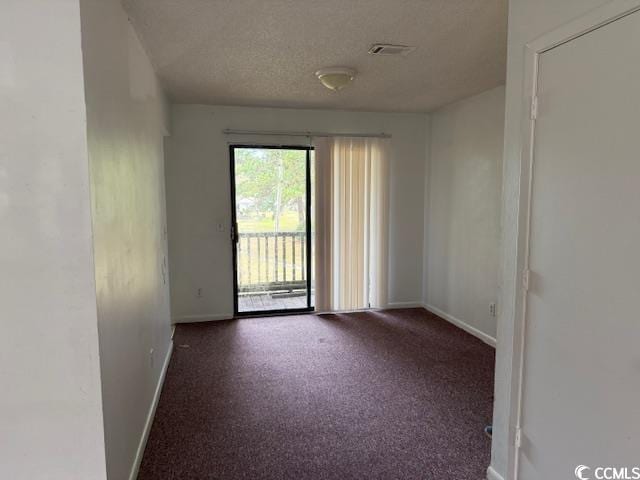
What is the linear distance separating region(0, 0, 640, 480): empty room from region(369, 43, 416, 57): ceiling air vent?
0.08 feet

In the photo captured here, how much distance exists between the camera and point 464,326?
4340 millimetres

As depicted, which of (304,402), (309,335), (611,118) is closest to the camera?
(611,118)

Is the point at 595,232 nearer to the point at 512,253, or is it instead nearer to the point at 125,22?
the point at 512,253

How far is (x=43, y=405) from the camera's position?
4.83 ft

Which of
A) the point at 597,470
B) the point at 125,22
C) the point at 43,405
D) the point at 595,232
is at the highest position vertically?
the point at 125,22

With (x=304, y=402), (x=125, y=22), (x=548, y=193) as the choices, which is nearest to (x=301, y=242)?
(x=304, y=402)

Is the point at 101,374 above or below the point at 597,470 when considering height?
above

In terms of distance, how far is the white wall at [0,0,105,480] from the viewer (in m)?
1.37

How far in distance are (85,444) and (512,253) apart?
196 cm

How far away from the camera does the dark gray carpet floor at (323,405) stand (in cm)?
215

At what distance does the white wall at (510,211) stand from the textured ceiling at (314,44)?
1.61 ft

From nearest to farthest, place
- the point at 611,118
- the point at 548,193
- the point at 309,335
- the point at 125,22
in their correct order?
the point at 611,118
the point at 548,193
the point at 125,22
the point at 309,335

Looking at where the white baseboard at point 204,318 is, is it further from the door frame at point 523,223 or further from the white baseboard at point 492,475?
the door frame at point 523,223

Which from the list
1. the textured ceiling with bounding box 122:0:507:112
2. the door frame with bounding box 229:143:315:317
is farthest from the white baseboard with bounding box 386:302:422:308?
the textured ceiling with bounding box 122:0:507:112
